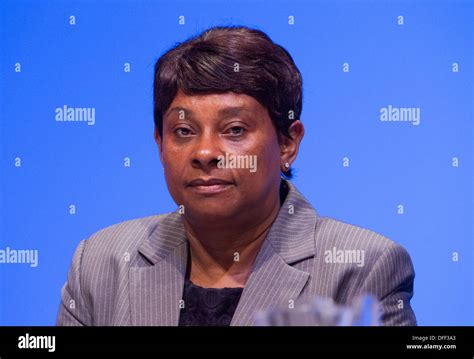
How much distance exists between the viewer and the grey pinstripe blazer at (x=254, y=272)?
80.0 inches

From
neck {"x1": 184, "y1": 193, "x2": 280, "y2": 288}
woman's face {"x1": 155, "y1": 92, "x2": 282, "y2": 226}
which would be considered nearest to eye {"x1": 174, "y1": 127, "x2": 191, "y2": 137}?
woman's face {"x1": 155, "y1": 92, "x2": 282, "y2": 226}

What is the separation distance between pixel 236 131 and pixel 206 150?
0.10 m

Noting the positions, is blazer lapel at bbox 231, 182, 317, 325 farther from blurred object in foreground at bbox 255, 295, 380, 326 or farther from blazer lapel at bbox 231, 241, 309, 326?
blurred object in foreground at bbox 255, 295, 380, 326

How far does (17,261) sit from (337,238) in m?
0.96

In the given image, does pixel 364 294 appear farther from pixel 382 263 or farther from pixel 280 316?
pixel 280 316

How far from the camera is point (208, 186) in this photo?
209cm

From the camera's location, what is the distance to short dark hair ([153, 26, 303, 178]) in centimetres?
204

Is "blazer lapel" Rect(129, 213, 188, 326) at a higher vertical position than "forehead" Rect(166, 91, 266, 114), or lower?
lower

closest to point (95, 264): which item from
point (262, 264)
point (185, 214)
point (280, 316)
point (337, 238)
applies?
point (185, 214)

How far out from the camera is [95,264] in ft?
7.03

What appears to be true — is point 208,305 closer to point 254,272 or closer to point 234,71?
point 254,272

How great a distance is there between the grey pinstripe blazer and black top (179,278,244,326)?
0.11ft

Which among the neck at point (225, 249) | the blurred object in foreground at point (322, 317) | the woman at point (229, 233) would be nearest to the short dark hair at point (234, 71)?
the woman at point (229, 233)

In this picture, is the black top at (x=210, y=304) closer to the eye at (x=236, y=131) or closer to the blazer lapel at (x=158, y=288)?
the blazer lapel at (x=158, y=288)
